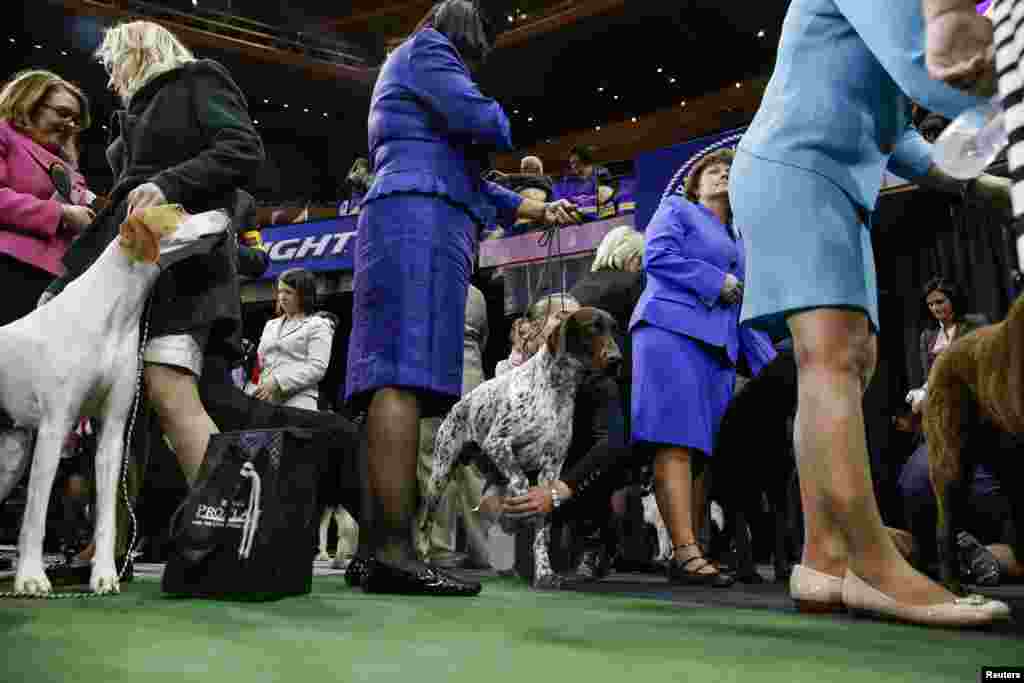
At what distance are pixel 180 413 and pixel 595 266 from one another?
244 centimetres

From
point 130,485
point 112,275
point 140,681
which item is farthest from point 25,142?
point 140,681

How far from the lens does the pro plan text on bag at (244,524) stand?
2301 millimetres

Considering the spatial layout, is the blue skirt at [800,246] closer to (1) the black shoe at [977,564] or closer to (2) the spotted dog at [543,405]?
(2) the spotted dog at [543,405]

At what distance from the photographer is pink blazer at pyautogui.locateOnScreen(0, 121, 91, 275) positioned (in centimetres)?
291

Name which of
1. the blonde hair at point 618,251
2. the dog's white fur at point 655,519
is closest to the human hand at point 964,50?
the blonde hair at point 618,251

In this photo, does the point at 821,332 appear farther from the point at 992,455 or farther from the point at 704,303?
the point at 704,303

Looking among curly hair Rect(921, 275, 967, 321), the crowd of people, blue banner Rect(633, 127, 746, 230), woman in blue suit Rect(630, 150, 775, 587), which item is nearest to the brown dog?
the crowd of people

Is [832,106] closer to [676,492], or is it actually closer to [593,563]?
[676,492]

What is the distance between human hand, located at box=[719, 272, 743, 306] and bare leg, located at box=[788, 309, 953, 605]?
1.32 m

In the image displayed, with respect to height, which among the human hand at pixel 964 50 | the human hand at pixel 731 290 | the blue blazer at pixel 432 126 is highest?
the blue blazer at pixel 432 126

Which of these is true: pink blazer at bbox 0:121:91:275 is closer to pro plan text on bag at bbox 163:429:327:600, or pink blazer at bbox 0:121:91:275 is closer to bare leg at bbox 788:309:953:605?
pro plan text on bag at bbox 163:429:327:600

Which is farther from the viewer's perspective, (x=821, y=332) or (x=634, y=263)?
(x=634, y=263)

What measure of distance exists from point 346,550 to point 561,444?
7.14ft

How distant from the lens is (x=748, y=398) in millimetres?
3512
